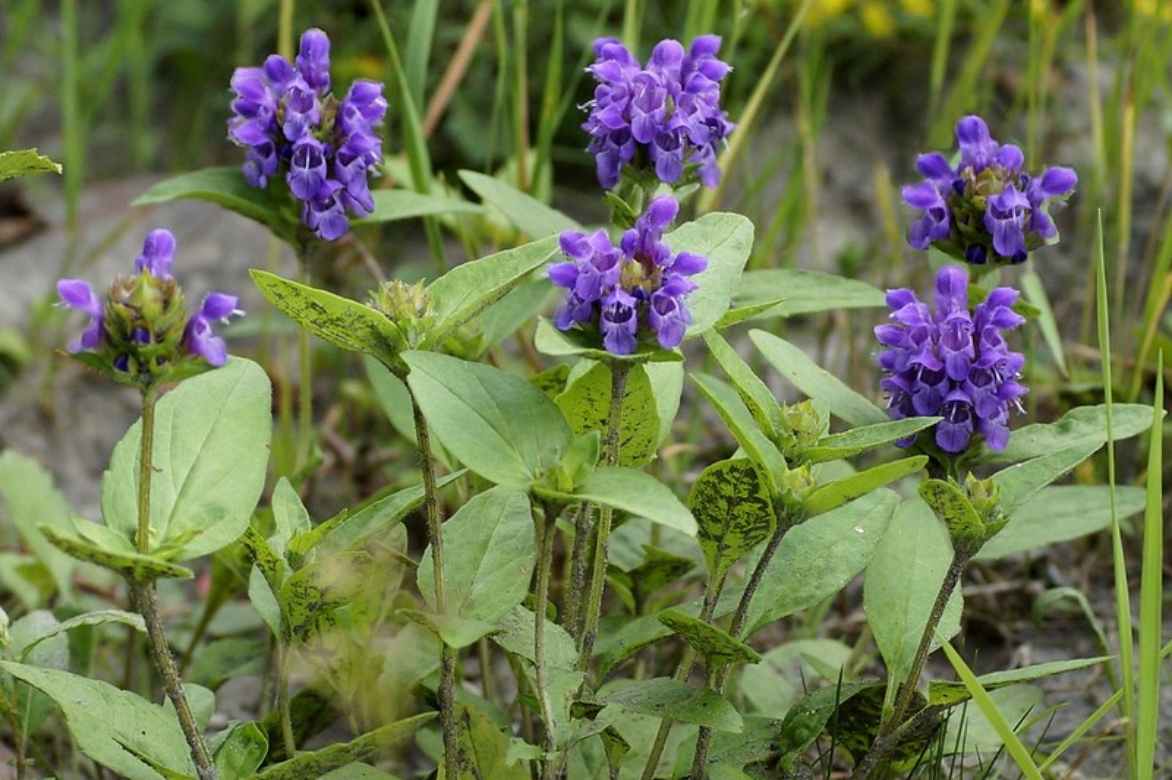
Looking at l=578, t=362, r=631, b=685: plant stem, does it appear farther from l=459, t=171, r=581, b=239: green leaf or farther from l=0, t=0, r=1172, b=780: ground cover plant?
l=459, t=171, r=581, b=239: green leaf

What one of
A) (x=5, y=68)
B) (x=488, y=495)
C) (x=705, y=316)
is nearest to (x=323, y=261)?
(x=5, y=68)

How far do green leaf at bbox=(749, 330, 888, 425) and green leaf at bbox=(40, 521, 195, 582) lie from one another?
713 mm

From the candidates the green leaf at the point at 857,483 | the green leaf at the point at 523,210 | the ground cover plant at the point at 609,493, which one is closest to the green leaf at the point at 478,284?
the ground cover plant at the point at 609,493

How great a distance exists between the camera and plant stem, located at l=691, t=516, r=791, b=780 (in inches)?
61.4

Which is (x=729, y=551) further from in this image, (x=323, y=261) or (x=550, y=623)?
(x=323, y=261)

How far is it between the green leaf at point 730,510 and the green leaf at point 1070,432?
27 centimetres

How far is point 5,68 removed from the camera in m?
3.74

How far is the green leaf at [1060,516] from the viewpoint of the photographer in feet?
6.30

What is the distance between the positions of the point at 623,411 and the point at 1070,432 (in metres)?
0.51

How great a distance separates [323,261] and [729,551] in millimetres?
2030

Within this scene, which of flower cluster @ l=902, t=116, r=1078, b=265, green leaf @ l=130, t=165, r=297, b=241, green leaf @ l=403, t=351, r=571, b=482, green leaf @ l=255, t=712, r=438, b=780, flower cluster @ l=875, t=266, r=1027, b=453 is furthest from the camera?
green leaf @ l=130, t=165, r=297, b=241

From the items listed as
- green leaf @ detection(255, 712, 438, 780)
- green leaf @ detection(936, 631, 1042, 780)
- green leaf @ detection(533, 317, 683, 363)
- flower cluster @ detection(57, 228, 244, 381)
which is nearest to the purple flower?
flower cluster @ detection(57, 228, 244, 381)

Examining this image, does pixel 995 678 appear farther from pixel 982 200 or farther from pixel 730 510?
pixel 982 200

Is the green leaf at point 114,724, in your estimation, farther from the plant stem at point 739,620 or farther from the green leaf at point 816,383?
the green leaf at point 816,383
